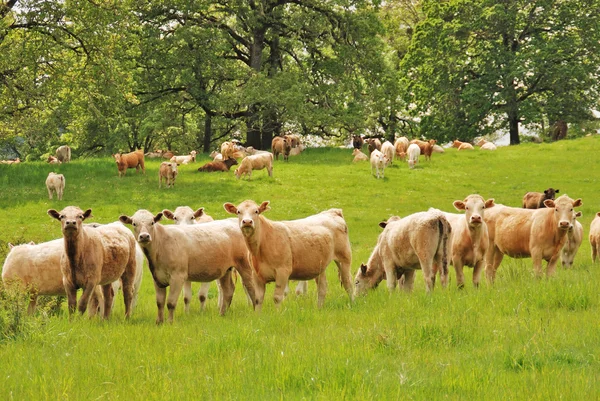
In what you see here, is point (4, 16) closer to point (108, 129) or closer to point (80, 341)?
point (108, 129)

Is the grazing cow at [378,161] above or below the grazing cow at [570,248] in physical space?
above

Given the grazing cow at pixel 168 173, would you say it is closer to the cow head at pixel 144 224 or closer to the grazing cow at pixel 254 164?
the grazing cow at pixel 254 164

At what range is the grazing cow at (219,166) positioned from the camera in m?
37.5

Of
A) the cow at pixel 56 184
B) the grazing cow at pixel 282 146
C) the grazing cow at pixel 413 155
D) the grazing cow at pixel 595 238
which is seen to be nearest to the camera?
the grazing cow at pixel 595 238

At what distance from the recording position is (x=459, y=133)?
51.5 meters

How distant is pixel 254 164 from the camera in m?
35.7

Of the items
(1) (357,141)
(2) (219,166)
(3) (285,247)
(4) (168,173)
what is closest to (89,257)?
(3) (285,247)

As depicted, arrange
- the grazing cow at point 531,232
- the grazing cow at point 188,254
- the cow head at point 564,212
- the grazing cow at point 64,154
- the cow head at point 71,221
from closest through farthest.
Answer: the cow head at point 71,221
the grazing cow at point 188,254
the cow head at point 564,212
the grazing cow at point 531,232
the grazing cow at point 64,154

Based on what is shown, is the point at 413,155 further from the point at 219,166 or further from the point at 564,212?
the point at 564,212

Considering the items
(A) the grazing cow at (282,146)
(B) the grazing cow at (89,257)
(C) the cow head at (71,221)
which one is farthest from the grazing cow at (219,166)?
(C) the cow head at (71,221)

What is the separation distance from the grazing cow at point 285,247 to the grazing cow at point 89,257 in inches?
78.7

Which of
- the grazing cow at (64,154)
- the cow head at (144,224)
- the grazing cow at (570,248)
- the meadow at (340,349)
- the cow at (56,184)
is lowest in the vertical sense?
the grazing cow at (570,248)

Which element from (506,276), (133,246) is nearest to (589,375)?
(506,276)

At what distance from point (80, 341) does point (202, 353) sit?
1822 mm
